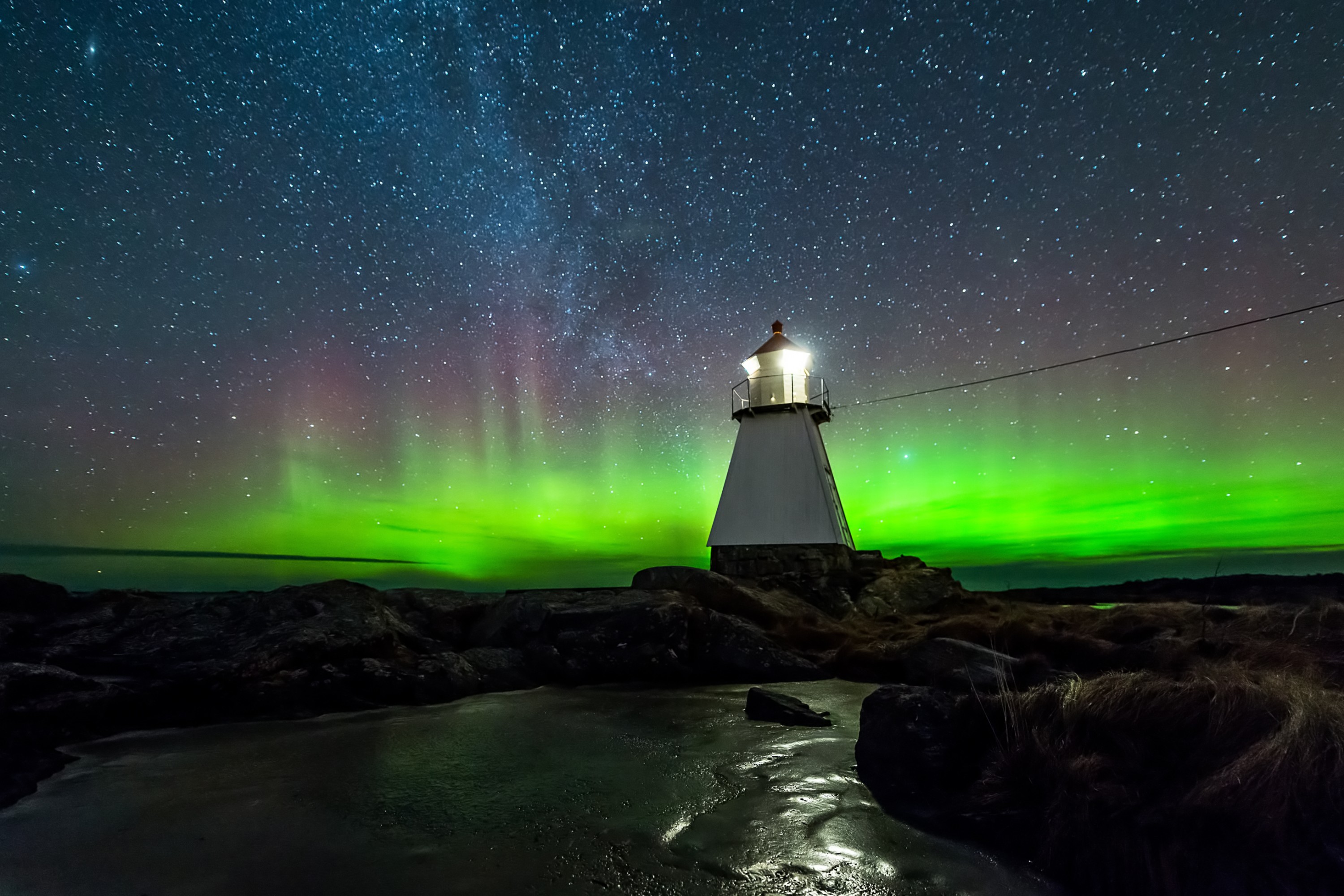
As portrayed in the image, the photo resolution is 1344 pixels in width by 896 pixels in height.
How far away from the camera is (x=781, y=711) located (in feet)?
23.1

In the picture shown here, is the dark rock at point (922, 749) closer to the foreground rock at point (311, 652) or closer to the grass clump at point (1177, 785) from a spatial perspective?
the grass clump at point (1177, 785)

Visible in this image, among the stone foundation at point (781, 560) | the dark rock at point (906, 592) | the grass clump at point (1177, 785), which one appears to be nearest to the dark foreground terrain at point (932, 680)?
the grass clump at point (1177, 785)

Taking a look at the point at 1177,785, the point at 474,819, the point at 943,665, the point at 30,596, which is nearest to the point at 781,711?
the point at 943,665

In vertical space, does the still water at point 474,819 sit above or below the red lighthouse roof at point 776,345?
below

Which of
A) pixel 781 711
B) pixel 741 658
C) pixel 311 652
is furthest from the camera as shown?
pixel 741 658

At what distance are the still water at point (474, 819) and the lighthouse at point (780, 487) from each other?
1431 cm

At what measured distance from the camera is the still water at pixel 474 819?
10.9ft

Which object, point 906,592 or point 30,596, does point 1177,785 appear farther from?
point 906,592

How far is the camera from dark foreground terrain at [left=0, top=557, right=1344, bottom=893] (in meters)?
3.14

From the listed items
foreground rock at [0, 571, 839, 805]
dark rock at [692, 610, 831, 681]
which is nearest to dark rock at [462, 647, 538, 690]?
foreground rock at [0, 571, 839, 805]

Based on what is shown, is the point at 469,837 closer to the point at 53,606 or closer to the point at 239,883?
the point at 239,883

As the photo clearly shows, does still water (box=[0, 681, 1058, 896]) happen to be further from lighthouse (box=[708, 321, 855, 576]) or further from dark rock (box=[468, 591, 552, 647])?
lighthouse (box=[708, 321, 855, 576])

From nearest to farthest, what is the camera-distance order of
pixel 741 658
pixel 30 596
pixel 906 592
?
1. pixel 30 596
2. pixel 741 658
3. pixel 906 592

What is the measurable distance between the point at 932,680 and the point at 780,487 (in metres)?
13.4
